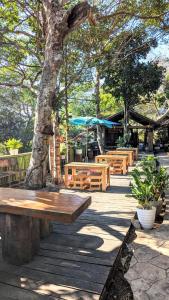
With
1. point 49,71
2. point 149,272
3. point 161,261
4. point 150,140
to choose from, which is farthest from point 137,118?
point 149,272

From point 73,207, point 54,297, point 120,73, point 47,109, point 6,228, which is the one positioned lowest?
point 54,297

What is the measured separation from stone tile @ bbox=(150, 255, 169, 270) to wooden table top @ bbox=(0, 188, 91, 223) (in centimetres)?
113

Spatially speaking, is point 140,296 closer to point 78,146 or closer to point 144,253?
point 144,253

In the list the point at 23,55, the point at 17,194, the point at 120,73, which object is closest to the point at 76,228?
the point at 17,194

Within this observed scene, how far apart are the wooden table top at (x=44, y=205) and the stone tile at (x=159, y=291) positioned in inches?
41.9

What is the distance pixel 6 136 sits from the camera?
20.1 m

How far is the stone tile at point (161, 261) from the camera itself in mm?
3312

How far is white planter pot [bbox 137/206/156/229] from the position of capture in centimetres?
434

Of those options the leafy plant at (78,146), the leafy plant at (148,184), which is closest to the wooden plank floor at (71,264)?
the leafy plant at (148,184)

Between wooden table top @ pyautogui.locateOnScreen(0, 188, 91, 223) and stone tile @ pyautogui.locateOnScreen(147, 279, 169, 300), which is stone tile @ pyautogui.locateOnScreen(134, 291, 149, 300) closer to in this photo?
stone tile @ pyautogui.locateOnScreen(147, 279, 169, 300)

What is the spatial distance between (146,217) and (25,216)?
6.82 ft

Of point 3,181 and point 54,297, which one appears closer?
point 54,297

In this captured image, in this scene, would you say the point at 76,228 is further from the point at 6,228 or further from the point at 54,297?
the point at 54,297

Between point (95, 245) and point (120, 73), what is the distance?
1417 cm
